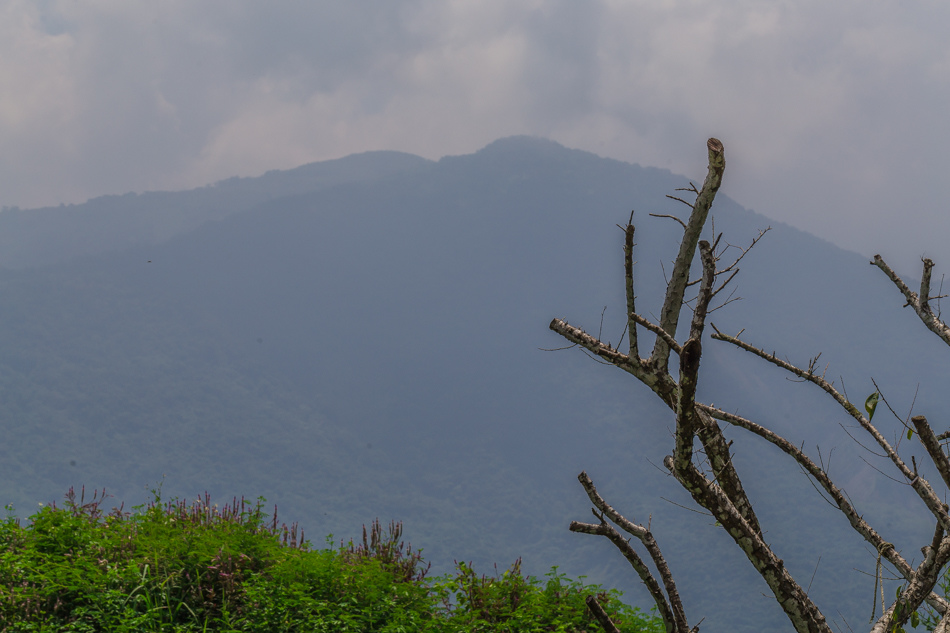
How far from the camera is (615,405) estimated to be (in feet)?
320

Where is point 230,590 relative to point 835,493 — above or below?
below

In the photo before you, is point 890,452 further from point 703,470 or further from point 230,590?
point 230,590

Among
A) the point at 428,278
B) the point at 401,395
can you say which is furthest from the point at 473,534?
the point at 428,278

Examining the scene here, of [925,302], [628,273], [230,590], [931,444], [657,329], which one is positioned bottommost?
[230,590]

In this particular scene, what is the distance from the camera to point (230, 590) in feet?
15.8

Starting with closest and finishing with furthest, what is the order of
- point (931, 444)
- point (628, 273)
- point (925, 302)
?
point (931, 444)
point (628, 273)
point (925, 302)

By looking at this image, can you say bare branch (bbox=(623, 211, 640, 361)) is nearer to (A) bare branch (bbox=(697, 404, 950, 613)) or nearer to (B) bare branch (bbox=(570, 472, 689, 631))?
(A) bare branch (bbox=(697, 404, 950, 613))

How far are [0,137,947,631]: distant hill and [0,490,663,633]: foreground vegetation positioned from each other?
49550 mm

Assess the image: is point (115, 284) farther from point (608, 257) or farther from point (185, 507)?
point (185, 507)

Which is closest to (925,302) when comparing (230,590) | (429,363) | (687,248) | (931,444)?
(931,444)

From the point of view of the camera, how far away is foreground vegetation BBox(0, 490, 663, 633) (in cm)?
449

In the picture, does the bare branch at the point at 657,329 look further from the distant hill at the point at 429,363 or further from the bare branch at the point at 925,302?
the distant hill at the point at 429,363

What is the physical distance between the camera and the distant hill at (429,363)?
7431 cm

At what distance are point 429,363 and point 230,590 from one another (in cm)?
10168
